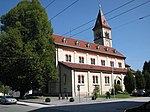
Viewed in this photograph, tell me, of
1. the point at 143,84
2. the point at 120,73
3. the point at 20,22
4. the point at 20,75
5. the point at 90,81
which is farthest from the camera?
the point at 120,73

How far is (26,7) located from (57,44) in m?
11.0

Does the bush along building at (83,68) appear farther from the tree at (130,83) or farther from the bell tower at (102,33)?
the bell tower at (102,33)

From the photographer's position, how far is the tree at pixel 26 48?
4234 centimetres

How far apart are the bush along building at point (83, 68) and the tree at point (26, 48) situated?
499 cm

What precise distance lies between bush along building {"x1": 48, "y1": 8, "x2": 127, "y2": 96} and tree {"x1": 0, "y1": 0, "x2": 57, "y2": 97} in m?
4.99

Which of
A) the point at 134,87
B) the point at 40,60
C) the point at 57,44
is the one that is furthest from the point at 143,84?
the point at 40,60

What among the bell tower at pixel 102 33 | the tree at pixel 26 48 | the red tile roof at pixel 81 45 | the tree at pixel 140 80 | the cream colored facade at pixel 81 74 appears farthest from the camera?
the bell tower at pixel 102 33

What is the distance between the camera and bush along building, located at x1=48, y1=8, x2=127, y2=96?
164 feet

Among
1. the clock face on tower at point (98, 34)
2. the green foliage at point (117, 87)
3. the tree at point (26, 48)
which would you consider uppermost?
the clock face on tower at point (98, 34)

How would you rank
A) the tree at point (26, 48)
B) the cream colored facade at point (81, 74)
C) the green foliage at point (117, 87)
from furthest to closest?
the green foliage at point (117, 87) → the cream colored facade at point (81, 74) → the tree at point (26, 48)

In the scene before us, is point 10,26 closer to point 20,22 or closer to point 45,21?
point 20,22

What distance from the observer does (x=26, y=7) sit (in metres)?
47.5

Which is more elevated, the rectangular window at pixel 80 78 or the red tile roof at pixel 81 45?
the red tile roof at pixel 81 45

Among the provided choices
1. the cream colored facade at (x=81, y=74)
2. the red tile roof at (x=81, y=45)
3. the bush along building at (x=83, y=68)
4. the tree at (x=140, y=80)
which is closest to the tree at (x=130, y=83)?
the tree at (x=140, y=80)
